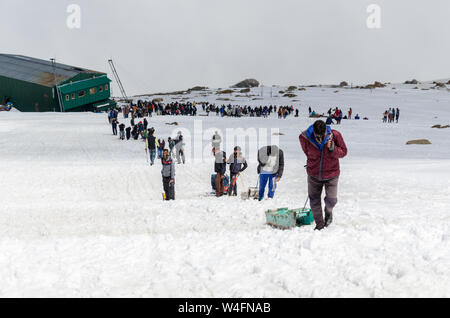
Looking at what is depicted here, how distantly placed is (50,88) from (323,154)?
48.5 metres

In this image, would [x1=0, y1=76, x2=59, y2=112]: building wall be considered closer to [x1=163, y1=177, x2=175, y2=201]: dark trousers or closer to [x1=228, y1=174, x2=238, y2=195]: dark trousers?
[x1=163, y1=177, x2=175, y2=201]: dark trousers

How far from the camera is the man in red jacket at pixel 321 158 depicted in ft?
17.7

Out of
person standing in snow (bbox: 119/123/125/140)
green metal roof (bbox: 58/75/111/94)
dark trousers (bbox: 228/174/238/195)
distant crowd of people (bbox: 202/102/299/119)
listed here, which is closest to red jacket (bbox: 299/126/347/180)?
dark trousers (bbox: 228/174/238/195)

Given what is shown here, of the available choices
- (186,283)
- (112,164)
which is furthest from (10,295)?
(112,164)

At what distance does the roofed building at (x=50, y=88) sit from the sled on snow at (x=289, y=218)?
4698cm

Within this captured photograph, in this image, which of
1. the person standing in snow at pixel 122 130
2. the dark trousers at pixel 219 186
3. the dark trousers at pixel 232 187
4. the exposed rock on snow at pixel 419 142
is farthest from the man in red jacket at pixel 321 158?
the person standing in snow at pixel 122 130

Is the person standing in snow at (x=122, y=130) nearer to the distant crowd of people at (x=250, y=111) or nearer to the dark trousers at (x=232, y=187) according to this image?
the dark trousers at (x=232, y=187)

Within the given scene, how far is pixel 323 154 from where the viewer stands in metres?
5.53

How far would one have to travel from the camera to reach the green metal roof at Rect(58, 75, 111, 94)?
47750mm

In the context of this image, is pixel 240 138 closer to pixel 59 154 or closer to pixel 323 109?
pixel 59 154

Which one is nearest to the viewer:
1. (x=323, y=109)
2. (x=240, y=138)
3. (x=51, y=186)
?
(x=51, y=186)
